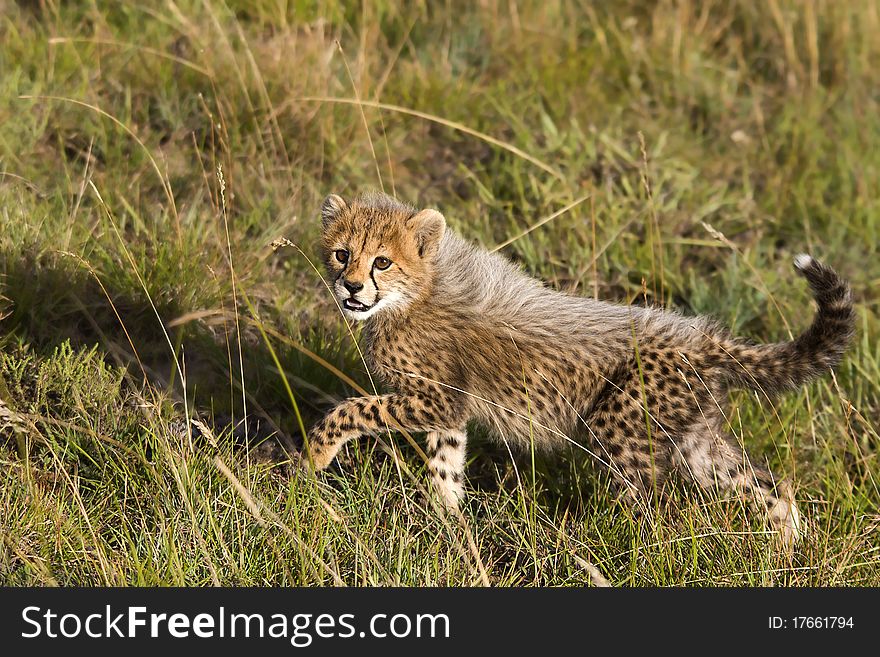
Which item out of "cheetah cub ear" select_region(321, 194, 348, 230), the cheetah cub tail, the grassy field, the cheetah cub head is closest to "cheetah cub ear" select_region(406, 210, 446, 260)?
the cheetah cub head

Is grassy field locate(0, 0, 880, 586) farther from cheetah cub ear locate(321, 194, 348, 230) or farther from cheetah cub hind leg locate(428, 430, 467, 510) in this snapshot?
cheetah cub ear locate(321, 194, 348, 230)

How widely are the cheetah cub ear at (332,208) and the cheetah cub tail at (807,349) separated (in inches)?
63.5

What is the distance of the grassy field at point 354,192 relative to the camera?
3.99 metres

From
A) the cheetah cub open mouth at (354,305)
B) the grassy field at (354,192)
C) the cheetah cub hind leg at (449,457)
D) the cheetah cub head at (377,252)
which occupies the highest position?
the cheetah cub head at (377,252)

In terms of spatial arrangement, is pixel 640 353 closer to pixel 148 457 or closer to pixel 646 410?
pixel 646 410

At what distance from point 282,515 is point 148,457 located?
2.25 ft

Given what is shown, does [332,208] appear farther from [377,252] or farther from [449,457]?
[449,457]

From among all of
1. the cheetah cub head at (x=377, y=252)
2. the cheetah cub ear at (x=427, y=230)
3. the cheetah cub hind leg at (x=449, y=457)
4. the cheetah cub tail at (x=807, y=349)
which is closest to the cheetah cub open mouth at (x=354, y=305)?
the cheetah cub head at (x=377, y=252)

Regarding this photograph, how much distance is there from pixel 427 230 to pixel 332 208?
41cm

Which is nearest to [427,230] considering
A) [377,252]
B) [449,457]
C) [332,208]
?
[377,252]

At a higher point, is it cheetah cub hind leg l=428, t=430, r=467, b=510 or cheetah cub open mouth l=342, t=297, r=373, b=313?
cheetah cub open mouth l=342, t=297, r=373, b=313

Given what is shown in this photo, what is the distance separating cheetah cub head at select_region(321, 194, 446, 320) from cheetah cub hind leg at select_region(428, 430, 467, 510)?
1.88ft

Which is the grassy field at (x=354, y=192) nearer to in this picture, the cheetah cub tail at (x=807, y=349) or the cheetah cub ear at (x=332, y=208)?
the cheetah cub tail at (x=807, y=349)

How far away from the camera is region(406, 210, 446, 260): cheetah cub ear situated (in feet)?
14.4
